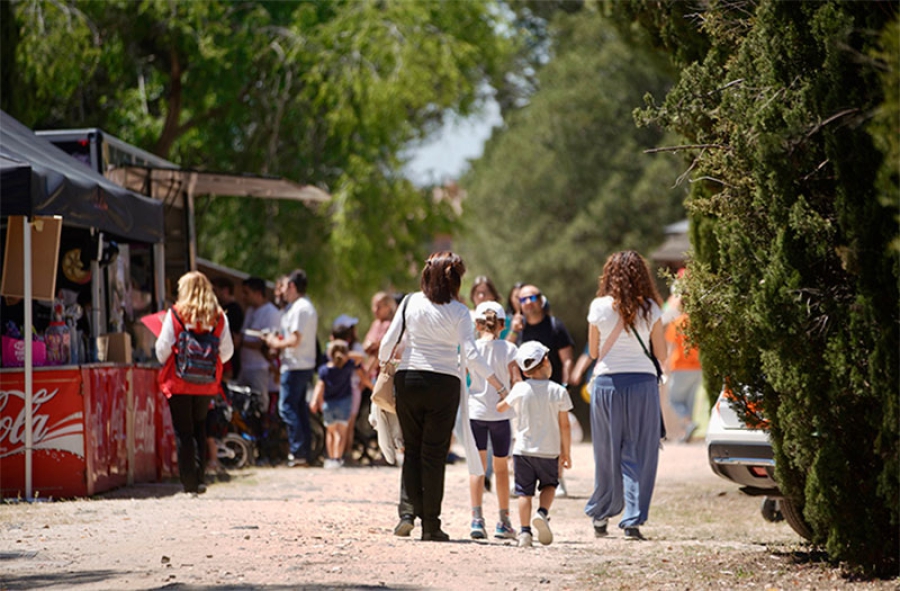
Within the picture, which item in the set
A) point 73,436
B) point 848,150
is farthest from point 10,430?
point 848,150

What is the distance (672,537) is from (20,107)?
11682 mm

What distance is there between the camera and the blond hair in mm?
11164

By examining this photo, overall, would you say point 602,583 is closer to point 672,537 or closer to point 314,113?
point 672,537

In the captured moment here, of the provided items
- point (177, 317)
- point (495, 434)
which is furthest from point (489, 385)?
point (177, 317)

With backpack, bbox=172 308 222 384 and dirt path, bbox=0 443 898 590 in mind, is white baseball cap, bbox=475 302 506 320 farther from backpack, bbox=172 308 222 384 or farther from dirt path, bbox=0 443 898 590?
backpack, bbox=172 308 222 384

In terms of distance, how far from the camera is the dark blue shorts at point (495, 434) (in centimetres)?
993

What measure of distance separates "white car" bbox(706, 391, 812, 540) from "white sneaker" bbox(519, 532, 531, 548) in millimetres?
1303

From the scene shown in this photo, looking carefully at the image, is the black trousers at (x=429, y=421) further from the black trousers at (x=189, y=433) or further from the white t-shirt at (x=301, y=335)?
the white t-shirt at (x=301, y=335)

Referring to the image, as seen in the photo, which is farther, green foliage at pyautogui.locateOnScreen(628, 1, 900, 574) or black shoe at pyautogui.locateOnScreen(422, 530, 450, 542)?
black shoe at pyautogui.locateOnScreen(422, 530, 450, 542)

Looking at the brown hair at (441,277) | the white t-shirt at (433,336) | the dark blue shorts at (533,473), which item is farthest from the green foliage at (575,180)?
the white t-shirt at (433,336)

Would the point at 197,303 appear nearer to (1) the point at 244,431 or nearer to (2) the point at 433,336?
(2) the point at 433,336

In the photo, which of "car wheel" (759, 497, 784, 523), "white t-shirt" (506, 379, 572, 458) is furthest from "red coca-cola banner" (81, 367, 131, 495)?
"car wheel" (759, 497, 784, 523)

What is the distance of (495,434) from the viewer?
33.0ft

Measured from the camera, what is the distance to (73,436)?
11164 millimetres
